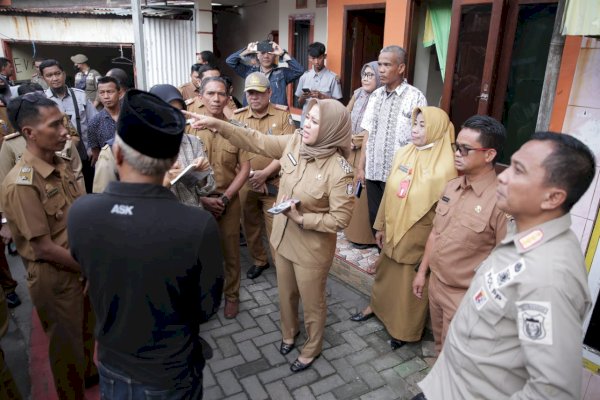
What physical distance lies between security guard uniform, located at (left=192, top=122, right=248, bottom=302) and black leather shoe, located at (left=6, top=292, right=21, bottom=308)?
2.10 meters

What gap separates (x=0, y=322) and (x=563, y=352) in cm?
299

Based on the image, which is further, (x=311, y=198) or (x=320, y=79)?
(x=320, y=79)

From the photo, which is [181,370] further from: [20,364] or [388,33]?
[388,33]

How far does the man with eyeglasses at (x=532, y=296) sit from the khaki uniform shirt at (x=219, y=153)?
2.53m

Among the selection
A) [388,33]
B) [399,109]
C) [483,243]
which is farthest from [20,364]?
[388,33]

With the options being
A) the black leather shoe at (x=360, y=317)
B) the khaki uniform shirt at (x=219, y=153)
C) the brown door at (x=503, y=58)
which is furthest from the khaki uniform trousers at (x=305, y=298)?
the brown door at (x=503, y=58)

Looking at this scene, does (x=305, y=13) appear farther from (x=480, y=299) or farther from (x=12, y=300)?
(x=480, y=299)

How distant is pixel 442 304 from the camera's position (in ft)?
9.12

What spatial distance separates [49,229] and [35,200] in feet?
0.62

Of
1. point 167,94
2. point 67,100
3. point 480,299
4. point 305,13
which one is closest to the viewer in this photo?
point 480,299

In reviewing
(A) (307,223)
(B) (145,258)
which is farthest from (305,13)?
(B) (145,258)

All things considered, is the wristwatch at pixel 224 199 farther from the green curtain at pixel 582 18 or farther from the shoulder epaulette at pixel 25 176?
the green curtain at pixel 582 18

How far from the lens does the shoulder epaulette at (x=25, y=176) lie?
2342 mm

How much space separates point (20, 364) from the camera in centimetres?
345
